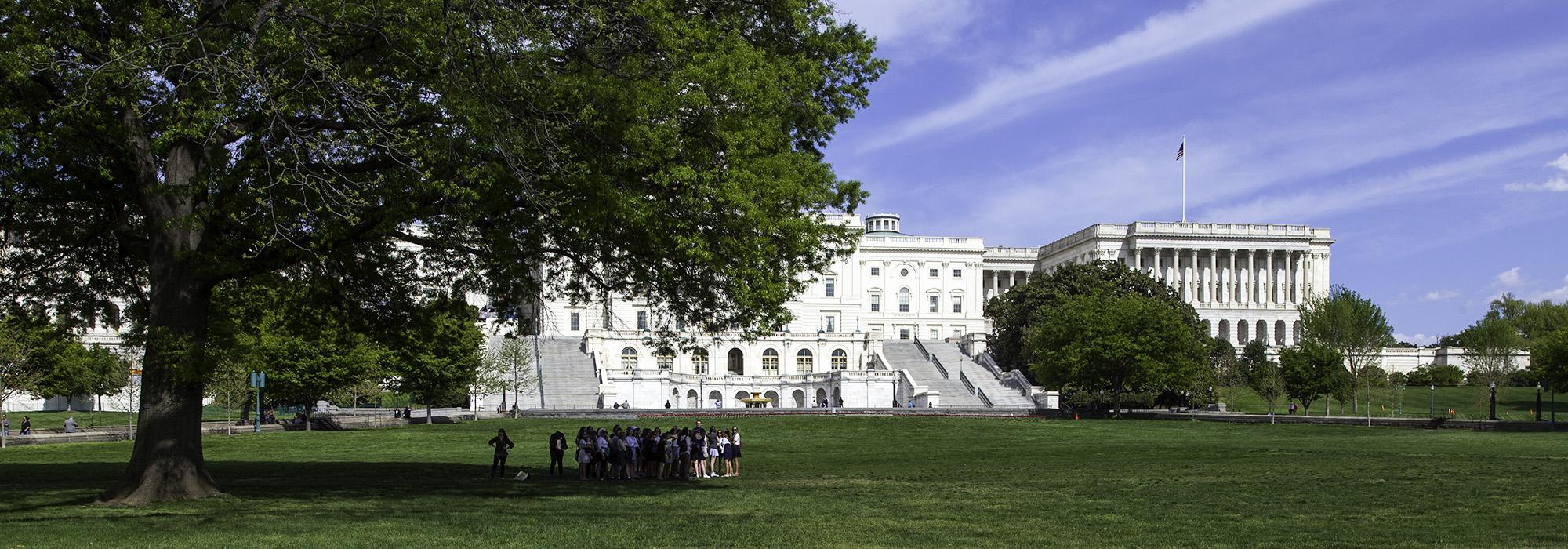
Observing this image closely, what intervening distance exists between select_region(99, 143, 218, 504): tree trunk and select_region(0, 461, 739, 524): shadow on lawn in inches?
45.0

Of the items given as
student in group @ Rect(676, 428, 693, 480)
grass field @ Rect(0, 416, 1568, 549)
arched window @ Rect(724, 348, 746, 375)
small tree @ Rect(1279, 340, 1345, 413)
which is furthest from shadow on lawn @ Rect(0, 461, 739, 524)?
arched window @ Rect(724, 348, 746, 375)

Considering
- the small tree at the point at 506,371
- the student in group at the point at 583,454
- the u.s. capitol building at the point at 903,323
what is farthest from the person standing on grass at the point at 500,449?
the u.s. capitol building at the point at 903,323

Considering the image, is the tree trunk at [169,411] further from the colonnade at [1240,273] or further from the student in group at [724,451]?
the colonnade at [1240,273]

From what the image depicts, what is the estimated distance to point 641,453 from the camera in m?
31.8

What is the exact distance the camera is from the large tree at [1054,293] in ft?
348

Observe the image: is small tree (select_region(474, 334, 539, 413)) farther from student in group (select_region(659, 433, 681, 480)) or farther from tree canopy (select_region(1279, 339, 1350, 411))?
tree canopy (select_region(1279, 339, 1350, 411))

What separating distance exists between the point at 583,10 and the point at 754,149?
4.05 m

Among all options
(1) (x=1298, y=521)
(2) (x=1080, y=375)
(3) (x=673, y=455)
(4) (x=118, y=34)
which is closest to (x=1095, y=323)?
(2) (x=1080, y=375)

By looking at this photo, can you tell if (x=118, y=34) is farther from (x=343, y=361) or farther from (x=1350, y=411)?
(x=1350, y=411)

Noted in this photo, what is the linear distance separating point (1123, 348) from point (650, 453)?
5060 cm

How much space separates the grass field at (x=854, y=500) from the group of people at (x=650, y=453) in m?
0.90

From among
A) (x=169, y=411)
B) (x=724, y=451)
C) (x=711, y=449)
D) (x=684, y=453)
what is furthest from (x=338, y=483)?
(x=724, y=451)

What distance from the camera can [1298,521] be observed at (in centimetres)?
2053

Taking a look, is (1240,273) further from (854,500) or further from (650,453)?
(854,500)
